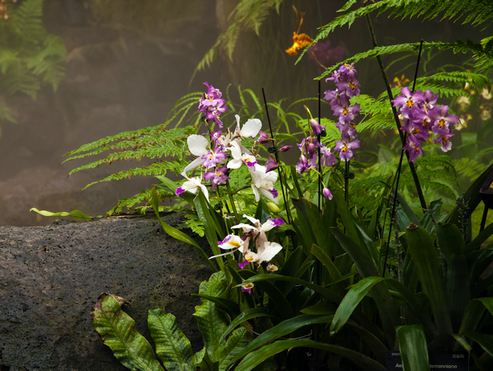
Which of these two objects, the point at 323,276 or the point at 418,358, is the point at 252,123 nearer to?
the point at 323,276

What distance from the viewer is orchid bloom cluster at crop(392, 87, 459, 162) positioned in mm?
587

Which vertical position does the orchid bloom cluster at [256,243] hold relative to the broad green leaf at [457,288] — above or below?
above

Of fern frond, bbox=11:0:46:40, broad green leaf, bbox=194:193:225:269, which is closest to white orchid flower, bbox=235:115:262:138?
broad green leaf, bbox=194:193:225:269

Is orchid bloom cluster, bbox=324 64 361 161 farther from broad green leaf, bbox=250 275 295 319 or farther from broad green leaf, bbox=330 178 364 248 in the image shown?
broad green leaf, bbox=250 275 295 319

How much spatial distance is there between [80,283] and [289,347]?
1.97 feet

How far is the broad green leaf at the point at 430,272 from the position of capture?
1.86 feet

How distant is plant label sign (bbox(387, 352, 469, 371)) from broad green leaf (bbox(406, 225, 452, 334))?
40 millimetres

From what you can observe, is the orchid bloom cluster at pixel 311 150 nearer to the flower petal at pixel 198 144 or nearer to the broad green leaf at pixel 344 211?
the broad green leaf at pixel 344 211

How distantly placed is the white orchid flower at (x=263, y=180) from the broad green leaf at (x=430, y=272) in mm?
279

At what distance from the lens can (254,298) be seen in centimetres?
82

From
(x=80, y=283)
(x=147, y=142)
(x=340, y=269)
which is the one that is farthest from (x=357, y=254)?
(x=147, y=142)

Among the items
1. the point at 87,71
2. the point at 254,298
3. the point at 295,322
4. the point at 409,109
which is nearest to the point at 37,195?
the point at 87,71

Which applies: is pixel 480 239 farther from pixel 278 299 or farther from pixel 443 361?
pixel 278 299

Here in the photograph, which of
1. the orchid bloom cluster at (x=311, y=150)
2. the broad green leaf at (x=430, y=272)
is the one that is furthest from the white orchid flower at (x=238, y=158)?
the broad green leaf at (x=430, y=272)
